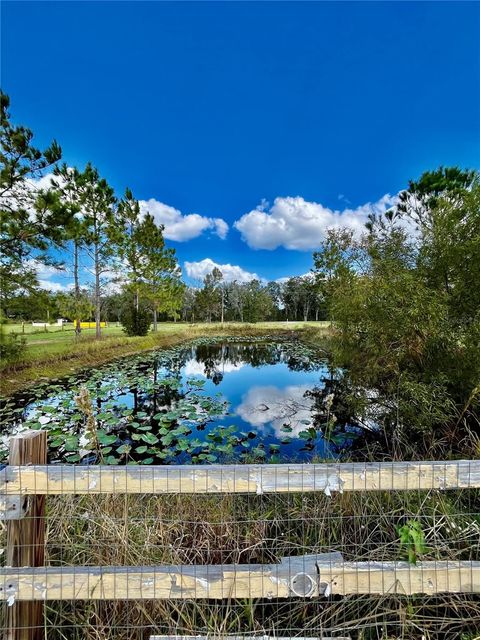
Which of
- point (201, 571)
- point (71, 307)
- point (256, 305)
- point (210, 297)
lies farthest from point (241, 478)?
point (256, 305)

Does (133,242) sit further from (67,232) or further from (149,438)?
(149,438)

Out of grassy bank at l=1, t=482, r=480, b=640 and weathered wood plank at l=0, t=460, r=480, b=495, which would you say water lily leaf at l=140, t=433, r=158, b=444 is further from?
weathered wood plank at l=0, t=460, r=480, b=495

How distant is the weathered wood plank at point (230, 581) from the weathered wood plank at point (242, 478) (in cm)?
39

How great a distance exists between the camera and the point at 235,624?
1763 mm

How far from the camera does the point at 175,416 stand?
240 inches

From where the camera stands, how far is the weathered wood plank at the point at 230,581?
143 cm

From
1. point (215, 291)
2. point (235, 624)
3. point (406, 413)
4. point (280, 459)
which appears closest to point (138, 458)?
point (280, 459)

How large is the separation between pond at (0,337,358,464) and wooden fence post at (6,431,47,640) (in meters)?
0.74

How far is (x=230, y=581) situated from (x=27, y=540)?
1069 mm

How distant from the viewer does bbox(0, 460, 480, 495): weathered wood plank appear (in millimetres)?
1439

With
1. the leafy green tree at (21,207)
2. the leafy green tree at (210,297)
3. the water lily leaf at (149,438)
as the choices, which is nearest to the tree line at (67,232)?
the leafy green tree at (21,207)

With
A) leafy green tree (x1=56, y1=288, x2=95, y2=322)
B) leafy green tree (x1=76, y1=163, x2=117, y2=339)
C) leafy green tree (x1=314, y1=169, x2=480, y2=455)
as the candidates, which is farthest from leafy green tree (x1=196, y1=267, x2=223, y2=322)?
leafy green tree (x1=314, y1=169, x2=480, y2=455)

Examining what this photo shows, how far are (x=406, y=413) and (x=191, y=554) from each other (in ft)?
12.0

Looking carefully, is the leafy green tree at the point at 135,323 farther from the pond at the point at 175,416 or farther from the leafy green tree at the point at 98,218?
the pond at the point at 175,416
